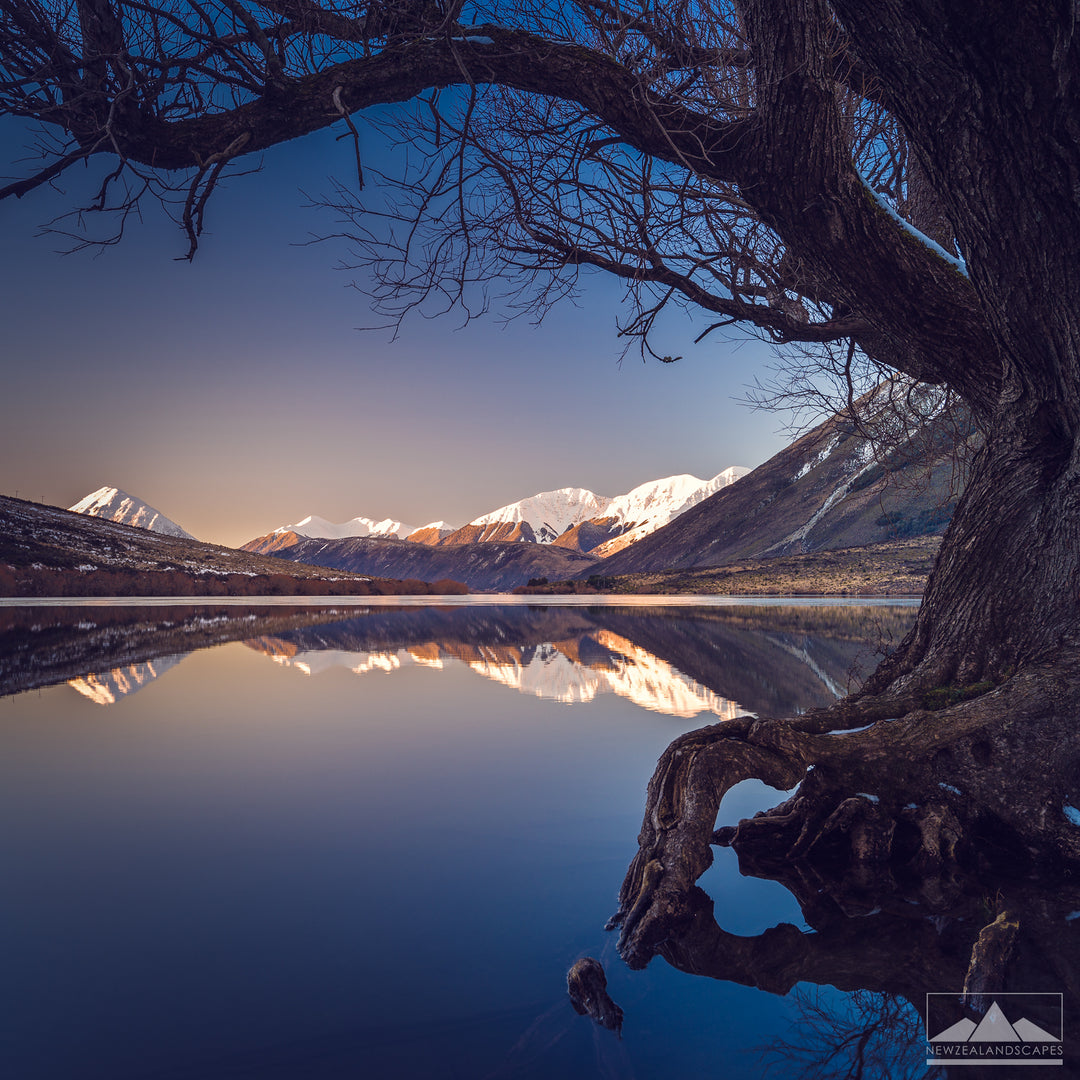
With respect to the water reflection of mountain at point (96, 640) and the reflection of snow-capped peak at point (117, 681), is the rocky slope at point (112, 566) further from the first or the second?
the reflection of snow-capped peak at point (117, 681)

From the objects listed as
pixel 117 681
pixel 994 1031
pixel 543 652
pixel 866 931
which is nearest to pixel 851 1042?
pixel 994 1031

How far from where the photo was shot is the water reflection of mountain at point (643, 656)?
10.1m

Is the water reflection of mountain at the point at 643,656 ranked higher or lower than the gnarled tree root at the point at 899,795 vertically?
lower

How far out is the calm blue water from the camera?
2482mm

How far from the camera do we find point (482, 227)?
6.70 metres

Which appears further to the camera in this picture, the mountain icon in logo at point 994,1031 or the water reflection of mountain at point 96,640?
the water reflection of mountain at point 96,640

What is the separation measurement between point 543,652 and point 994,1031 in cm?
1439

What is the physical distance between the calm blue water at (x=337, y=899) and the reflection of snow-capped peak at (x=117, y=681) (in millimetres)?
994

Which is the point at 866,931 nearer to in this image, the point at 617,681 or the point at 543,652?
the point at 617,681

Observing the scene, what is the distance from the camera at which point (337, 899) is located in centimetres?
364

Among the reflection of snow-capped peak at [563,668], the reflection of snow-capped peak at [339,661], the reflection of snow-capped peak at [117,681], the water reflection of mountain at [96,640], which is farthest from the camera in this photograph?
the reflection of snow-capped peak at [339,661]

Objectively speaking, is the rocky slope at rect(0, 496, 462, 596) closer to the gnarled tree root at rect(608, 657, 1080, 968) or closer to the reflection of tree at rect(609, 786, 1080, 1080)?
the gnarled tree root at rect(608, 657, 1080, 968)

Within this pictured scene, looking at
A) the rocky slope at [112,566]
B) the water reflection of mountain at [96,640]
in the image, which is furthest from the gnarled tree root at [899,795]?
the rocky slope at [112,566]

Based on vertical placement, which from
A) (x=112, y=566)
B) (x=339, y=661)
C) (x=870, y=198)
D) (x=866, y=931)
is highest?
(x=870, y=198)
